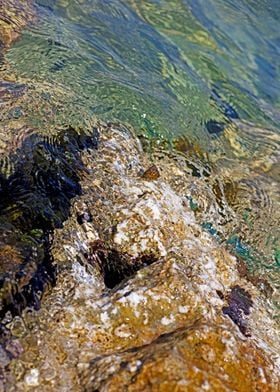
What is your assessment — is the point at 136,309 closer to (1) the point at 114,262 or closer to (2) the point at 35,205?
(1) the point at 114,262

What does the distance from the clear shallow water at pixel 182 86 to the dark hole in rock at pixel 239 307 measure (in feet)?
3.31

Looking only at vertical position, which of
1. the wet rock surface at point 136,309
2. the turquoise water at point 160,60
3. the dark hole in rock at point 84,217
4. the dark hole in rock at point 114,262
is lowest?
the turquoise water at point 160,60

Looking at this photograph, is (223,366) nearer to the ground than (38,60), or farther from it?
farther from it

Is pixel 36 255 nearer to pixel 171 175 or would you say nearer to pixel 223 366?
pixel 223 366

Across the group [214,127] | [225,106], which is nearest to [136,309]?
[214,127]

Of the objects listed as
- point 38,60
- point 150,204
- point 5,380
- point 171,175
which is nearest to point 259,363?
point 5,380

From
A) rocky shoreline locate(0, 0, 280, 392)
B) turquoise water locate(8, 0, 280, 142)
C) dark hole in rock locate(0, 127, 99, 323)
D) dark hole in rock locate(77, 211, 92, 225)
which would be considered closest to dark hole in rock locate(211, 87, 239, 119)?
turquoise water locate(8, 0, 280, 142)

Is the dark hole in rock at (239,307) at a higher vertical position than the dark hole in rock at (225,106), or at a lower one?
higher

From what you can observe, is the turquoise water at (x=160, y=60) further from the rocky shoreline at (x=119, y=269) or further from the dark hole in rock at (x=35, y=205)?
the dark hole in rock at (x=35, y=205)

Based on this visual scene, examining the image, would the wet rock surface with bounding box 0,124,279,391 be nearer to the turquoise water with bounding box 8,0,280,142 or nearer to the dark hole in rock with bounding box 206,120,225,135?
the turquoise water with bounding box 8,0,280,142

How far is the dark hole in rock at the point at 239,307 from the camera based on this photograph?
16.0 ft

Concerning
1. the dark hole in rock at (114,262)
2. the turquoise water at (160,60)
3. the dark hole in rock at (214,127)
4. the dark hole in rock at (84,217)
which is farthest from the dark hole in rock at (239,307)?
the dark hole in rock at (214,127)

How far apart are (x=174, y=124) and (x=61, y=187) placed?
3.44 metres

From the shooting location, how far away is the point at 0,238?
169 inches
